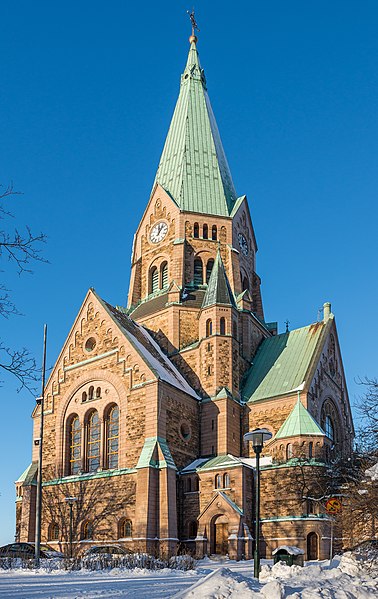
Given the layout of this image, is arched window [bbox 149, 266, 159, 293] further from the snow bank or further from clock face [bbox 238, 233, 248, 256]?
the snow bank

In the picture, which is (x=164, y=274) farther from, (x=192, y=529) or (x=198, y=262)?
(x=192, y=529)

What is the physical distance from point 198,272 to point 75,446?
49.9ft

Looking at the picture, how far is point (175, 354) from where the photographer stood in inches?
1694

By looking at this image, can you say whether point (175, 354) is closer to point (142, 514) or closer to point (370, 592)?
point (142, 514)

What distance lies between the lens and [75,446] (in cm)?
4034

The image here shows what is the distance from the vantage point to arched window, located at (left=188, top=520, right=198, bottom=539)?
116 ft

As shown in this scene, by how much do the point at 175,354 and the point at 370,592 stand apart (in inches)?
1241

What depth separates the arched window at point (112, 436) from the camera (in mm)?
37719

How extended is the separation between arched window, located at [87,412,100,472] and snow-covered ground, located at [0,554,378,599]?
1693 centimetres

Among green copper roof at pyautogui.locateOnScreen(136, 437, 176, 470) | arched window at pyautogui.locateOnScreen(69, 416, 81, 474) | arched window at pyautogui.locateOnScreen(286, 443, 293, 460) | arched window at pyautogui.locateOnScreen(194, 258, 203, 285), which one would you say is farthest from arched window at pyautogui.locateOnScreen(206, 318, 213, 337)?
arched window at pyautogui.locateOnScreen(69, 416, 81, 474)

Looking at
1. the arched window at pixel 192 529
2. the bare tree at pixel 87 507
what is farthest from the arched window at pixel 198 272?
the arched window at pixel 192 529

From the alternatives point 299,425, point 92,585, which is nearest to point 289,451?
point 299,425

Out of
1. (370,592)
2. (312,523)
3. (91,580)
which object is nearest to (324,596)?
(370,592)

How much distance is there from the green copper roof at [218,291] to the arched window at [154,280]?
22.4 ft
